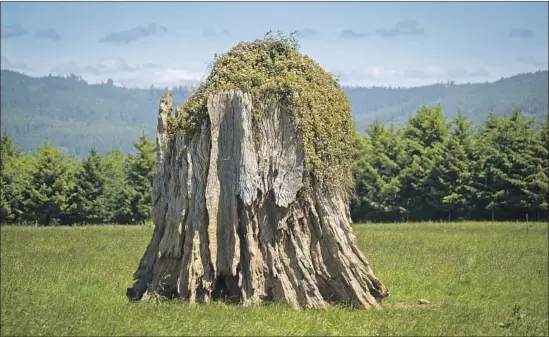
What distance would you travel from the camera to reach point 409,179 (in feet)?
233

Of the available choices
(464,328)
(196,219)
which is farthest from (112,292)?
(464,328)

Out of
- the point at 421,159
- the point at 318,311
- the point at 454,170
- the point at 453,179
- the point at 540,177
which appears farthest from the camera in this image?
the point at 421,159

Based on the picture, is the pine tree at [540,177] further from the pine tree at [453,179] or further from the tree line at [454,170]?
the pine tree at [453,179]

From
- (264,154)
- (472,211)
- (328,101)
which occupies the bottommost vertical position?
(472,211)

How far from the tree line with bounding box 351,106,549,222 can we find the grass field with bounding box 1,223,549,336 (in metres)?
21.4

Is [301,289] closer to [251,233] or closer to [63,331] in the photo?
[251,233]

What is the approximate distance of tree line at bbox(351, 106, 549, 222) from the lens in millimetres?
58375

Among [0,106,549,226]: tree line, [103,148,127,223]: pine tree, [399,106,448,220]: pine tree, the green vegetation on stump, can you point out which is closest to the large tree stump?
the green vegetation on stump

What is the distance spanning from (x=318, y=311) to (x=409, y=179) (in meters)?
55.1

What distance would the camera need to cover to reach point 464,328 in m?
16.0

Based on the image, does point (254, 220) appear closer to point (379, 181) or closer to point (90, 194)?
point (379, 181)

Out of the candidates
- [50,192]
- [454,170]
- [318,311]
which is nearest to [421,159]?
[454,170]

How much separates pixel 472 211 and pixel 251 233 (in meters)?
48.9

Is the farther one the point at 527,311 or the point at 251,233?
the point at 527,311
